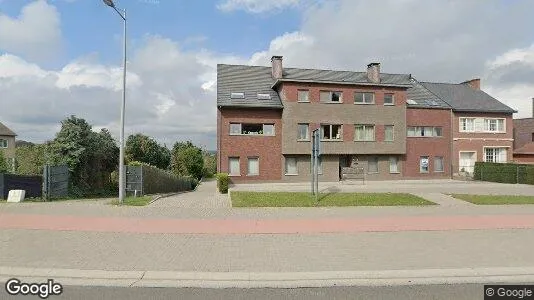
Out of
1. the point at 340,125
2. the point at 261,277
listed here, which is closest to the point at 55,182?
the point at 261,277

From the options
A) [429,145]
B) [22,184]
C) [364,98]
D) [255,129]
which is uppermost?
[364,98]

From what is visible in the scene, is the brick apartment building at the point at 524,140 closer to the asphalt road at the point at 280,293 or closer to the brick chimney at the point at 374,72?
the brick chimney at the point at 374,72

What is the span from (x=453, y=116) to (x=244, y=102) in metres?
18.8

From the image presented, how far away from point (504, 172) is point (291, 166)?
643 inches

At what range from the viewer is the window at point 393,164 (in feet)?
94.9

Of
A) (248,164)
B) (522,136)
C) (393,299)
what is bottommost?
(393,299)

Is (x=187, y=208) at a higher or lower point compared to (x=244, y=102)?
lower

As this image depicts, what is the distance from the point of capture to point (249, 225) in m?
9.38

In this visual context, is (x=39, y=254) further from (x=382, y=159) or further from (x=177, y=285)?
(x=382, y=159)

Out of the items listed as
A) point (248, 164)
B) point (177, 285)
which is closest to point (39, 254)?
point (177, 285)

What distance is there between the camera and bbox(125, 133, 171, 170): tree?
44.3m

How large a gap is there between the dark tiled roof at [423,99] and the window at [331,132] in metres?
7.33

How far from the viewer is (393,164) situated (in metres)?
29.0

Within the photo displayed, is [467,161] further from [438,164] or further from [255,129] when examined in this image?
[255,129]
